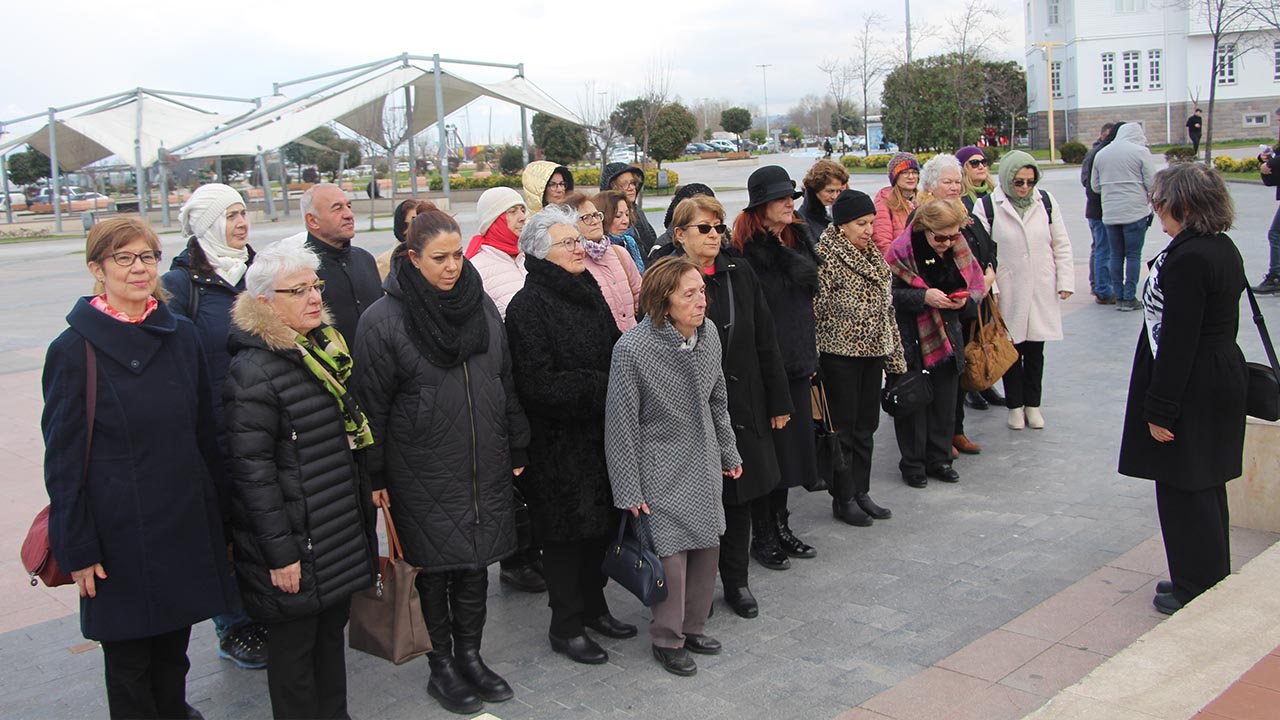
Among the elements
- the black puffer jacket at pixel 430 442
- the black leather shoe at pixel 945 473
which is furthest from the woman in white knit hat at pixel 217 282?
the black leather shoe at pixel 945 473

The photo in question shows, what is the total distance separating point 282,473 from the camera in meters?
3.55

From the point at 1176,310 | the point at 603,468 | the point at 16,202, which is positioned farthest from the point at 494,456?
the point at 16,202

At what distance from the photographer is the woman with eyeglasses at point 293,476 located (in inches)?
137

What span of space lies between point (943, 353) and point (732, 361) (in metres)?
2.32

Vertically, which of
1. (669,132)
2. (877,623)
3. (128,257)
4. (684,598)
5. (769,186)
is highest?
(669,132)

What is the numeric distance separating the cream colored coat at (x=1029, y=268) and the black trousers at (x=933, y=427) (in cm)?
108

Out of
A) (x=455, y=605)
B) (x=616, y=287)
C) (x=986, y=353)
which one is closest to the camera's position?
(x=455, y=605)

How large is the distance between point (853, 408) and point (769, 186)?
1450mm

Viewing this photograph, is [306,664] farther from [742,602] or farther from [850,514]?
[850,514]

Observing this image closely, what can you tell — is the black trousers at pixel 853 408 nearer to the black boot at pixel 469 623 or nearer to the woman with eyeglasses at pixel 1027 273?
the woman with eyeglasses at pixel 1027 273

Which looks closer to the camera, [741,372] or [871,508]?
[741,372]

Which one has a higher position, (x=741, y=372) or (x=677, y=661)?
(x=741, y=372)

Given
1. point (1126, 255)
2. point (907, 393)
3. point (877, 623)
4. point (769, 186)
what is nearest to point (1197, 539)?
point (877, 623)

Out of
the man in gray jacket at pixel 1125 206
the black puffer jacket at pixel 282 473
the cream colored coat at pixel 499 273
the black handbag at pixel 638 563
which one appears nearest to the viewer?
the black puffer jacket at pixel 282 473
